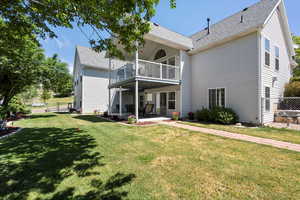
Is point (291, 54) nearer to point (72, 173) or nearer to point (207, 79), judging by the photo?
point (207, 79)

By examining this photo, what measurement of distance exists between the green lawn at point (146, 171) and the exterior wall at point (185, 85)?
265 inches

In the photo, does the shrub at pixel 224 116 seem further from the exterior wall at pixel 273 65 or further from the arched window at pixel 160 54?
the arched window at pixel 160 54

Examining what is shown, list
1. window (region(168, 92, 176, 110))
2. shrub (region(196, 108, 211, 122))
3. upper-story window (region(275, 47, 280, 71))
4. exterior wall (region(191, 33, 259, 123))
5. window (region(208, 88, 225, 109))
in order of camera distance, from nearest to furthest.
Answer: exterior wall (region(191, 33, 259, 123))
shrub (region(196, 108, 211, 122))
window (region(208, 88, 225, 109))
upper-story window (region(275, 47, 280, 71))
window (region(168, 92, 176, 110))

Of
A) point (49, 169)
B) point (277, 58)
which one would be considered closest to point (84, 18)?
point (49, 169)

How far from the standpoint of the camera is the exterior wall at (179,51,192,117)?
11.3 metres

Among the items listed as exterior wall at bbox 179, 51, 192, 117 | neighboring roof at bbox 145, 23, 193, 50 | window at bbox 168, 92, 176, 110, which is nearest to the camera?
neighboring roof at bbox 145, 23, 193, 50

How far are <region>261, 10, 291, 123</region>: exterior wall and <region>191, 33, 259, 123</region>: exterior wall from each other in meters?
0.63

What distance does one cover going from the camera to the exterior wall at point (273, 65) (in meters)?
8.69

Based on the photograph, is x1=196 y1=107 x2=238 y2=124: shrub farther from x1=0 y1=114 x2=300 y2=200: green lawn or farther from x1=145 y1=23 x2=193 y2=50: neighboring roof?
x1=145 y1=23 x2=193 y2=50: neighboring roof

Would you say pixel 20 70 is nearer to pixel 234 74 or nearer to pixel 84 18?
pixel 84 18

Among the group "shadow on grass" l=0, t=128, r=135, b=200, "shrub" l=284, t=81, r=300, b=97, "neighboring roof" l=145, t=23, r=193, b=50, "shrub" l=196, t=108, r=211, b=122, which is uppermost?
"neighboring roof" l=145, t=23, r=193, b=50

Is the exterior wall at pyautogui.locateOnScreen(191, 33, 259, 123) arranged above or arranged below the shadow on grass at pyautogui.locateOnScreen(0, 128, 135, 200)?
above

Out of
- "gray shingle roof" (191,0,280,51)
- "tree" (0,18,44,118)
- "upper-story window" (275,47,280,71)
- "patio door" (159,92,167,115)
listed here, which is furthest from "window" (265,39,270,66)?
"tree" (0,18,44,118)

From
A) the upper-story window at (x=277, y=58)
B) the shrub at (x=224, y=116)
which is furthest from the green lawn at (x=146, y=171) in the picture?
the upper-story window at (x=277, y=58)
